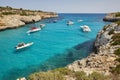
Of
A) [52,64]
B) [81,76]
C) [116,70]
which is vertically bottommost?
[52,64]

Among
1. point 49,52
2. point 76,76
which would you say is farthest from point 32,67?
point 76,76

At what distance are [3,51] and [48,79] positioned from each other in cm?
2944

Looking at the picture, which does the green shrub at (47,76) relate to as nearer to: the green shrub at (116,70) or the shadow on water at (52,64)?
the green shrub at (116,70)

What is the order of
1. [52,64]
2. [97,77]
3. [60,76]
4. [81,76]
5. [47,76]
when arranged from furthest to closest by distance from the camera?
1. [52,64]
2. [81,76]
3. [60,76]
4. [97,77]
5. [47,76]

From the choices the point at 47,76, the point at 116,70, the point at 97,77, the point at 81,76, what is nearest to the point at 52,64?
the point at 116,70

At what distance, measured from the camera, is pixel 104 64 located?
19.0m

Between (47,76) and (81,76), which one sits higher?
(47,76)

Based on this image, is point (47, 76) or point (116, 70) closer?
point (47, 76)

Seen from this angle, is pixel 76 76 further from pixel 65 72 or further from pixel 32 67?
pixel 32 67

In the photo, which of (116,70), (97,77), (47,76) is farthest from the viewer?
(116,70)

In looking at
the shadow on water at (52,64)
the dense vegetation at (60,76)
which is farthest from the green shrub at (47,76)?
the shadow on water at (52,64)

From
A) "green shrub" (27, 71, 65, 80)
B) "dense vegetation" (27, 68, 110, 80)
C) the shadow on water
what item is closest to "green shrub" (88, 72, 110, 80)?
"dense vegetation" (27, 68, 110, 80)

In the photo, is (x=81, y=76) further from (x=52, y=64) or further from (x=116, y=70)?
(x=52, y=64)

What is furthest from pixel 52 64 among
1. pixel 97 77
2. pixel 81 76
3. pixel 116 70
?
pixel 97 77
